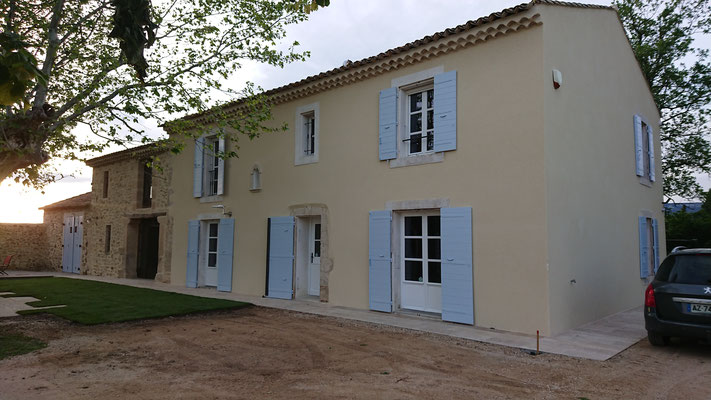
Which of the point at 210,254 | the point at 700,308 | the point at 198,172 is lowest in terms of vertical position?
the point at 700,308

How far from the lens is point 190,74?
8.53 metres

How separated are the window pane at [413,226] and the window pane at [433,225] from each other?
0.63ft

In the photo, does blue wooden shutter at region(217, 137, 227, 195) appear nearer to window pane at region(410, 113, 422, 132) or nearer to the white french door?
the white french door

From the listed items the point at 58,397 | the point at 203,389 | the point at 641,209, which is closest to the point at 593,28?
the point at 641,209

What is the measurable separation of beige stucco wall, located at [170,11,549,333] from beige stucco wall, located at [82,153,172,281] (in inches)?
196

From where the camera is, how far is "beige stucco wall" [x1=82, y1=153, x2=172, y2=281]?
1377 cm

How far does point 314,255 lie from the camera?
994 cm

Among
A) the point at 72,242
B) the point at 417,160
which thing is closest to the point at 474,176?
the point at 417,160

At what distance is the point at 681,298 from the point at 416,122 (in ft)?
15.8

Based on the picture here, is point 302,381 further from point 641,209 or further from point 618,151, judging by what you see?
point 641,209

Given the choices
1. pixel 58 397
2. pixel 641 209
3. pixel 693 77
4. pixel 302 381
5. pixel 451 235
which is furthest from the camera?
pixel 693 77

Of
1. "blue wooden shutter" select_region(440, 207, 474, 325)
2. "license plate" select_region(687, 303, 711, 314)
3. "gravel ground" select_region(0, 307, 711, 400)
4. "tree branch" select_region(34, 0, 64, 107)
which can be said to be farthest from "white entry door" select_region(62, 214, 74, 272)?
"license plate" select_region(687, 303, 711, 314)

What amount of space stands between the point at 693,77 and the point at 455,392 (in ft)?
53.4

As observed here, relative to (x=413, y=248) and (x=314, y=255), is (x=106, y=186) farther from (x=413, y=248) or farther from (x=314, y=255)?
(x=413, y=248)
